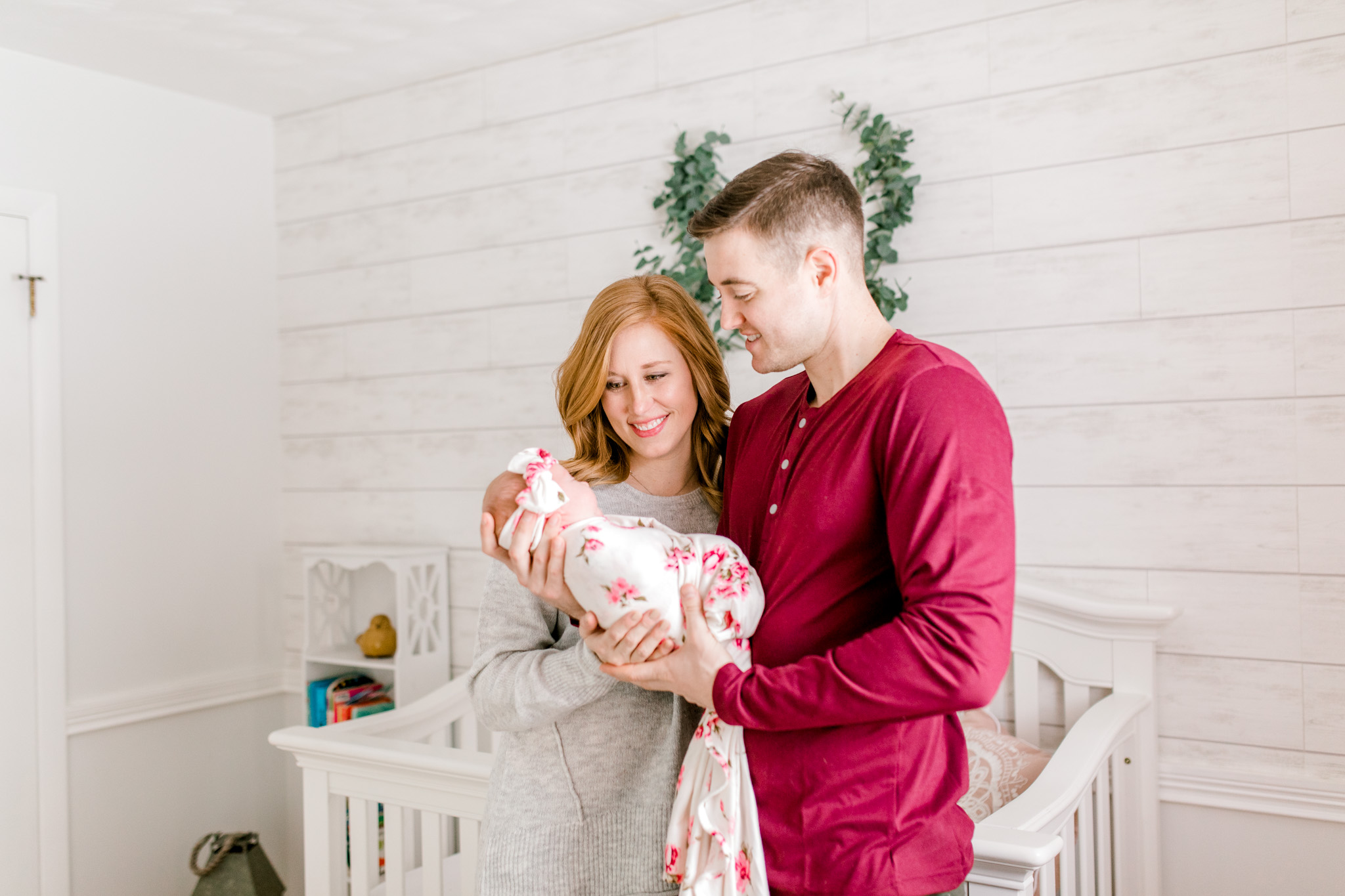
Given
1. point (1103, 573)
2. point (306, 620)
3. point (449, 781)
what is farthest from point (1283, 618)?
point (306, 620)

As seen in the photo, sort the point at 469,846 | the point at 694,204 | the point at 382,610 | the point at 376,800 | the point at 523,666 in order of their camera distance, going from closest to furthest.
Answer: the point at 523,666 < the point at 469,846 < the point at 376,800 < the point at 694,204 < the point at 382,610

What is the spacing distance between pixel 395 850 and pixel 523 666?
0.88 meters

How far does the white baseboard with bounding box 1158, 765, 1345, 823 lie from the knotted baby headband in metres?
1.63

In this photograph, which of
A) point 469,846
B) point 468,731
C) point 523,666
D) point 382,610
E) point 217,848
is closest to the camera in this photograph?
point 523,666

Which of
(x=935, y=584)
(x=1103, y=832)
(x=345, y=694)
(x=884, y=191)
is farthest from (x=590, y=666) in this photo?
(x=345, y=694)

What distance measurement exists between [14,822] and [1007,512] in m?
2.92

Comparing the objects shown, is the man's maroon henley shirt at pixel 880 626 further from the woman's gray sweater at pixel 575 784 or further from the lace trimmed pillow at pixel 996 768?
the lace trimmed pillow at pixel 996 768

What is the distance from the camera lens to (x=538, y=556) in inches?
48.4

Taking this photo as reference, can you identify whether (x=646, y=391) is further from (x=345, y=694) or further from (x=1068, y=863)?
(x=345, y=694)

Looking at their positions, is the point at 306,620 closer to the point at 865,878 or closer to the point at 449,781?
the point at 449,781

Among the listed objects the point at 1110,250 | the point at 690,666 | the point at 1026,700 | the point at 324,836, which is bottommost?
the point at 324,836

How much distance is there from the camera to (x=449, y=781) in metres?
1.86

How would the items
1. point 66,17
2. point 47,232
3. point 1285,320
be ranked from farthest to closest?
point 47,232 → point 66,17 → point 1285,320

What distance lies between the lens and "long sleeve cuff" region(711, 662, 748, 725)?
1107 millimetres
